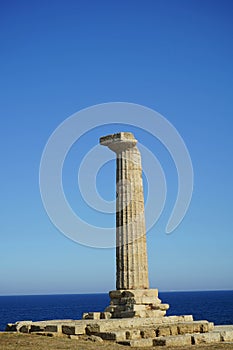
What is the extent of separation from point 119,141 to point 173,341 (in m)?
9.86

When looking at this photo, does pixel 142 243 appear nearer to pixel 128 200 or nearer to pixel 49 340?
pixel 128 200

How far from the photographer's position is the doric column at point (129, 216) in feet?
79.0

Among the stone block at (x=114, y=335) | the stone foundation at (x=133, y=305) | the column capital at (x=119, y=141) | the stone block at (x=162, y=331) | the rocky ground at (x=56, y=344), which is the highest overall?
the column capital at (x=119, y=141)

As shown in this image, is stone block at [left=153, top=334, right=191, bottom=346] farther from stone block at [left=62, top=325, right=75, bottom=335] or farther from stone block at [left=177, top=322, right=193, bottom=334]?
stone block at [left=62, top=325, right=75, bottom=335]

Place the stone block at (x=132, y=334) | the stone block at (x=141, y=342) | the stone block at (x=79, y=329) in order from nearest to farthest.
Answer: the stone block at (x=141, y=342), the stone block at (x=132, y=334), the stone block at (x=79, y=329)

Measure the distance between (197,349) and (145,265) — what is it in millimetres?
8428

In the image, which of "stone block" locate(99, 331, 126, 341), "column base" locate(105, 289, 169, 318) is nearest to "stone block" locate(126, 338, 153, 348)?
"stone block" locate(99, 331, 126, 341)

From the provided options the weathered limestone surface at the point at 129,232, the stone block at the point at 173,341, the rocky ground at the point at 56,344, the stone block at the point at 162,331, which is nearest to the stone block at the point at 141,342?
the stone block at the point at 173,341

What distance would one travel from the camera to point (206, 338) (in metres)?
18.1

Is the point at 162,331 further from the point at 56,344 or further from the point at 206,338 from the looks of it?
the point at 56,344

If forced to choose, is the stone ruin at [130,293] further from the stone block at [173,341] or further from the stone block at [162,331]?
the stone block at [173,341]

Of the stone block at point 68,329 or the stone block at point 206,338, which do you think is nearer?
the stone block at point 206,338

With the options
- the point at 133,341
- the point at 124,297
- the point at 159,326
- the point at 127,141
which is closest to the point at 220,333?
the point at 159,326

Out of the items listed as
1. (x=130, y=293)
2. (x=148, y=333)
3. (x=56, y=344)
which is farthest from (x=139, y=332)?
(x=130, y=293)
